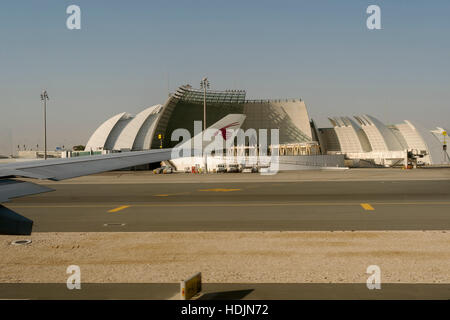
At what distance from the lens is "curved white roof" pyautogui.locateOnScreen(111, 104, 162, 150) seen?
112 meters

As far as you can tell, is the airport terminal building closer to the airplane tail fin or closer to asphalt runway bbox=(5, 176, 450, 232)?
asphalt runway bbox=(5, 176, 450, 232)

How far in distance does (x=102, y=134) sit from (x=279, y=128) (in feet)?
177

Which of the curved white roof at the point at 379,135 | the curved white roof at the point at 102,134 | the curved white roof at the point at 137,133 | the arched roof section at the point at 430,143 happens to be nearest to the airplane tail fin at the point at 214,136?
the curved white roof at the point at 137,133

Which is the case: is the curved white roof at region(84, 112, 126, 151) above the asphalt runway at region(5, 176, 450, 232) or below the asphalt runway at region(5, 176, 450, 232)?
above

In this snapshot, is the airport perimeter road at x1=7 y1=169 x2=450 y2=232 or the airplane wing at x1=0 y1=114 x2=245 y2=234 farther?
the airport perimeter road at x1=7 y1=169 x2=450 y2=232

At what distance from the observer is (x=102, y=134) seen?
117562mm

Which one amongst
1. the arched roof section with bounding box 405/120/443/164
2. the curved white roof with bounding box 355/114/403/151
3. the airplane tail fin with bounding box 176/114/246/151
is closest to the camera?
the airplane tail fin with bounding box 176/114/246/151

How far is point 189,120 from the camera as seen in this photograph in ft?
382

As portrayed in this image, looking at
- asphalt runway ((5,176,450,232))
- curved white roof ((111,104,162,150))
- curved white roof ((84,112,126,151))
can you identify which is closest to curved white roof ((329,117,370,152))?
curved white roof ((111,104,162,150))

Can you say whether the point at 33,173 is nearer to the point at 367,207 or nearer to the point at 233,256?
the point at 233,256

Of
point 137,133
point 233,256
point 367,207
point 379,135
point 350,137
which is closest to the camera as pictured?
point 233,256

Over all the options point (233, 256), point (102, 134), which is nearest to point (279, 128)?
point (102, 134)
